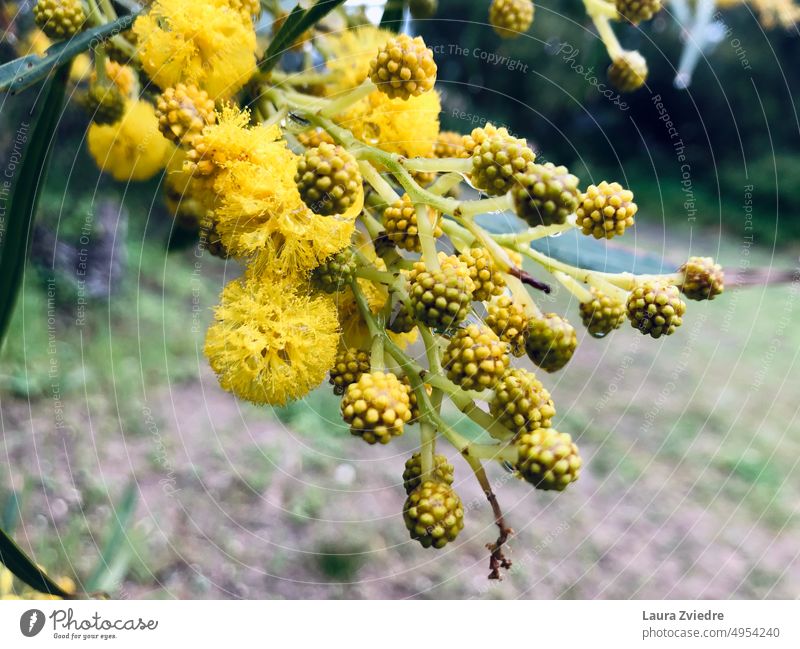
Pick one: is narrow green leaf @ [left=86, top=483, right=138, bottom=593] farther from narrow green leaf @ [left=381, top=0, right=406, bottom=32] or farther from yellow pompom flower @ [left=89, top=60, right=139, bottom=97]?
narrow green leaf @ [left=381, top=0, right=406, bottom=32]

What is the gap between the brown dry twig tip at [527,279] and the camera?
0.43 meters

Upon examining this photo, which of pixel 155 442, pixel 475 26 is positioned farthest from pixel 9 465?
pixel 475 26

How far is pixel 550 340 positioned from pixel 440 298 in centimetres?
8

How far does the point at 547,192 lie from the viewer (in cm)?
37

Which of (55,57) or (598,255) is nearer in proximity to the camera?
(55,57)

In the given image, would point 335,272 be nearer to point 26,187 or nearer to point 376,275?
point 376,275

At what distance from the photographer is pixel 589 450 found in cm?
138

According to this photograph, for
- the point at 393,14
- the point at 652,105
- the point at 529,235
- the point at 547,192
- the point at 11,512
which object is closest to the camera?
the point at 547,192

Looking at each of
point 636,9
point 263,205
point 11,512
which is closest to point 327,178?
point 263,205

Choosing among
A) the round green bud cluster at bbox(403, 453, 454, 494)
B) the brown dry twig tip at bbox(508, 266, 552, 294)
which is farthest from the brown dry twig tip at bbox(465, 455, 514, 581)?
the brown dry twig tip at bbox(508, 266, 552, 294)

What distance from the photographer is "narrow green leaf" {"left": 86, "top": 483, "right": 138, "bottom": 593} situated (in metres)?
0.73

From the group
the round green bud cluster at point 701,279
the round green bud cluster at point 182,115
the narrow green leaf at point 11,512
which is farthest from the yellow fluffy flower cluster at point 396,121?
the narrow green leaf at point 11,512

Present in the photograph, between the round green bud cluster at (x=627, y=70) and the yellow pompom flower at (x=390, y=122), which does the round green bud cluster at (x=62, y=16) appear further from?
the round green bud cluster at (x=627, y=70)
